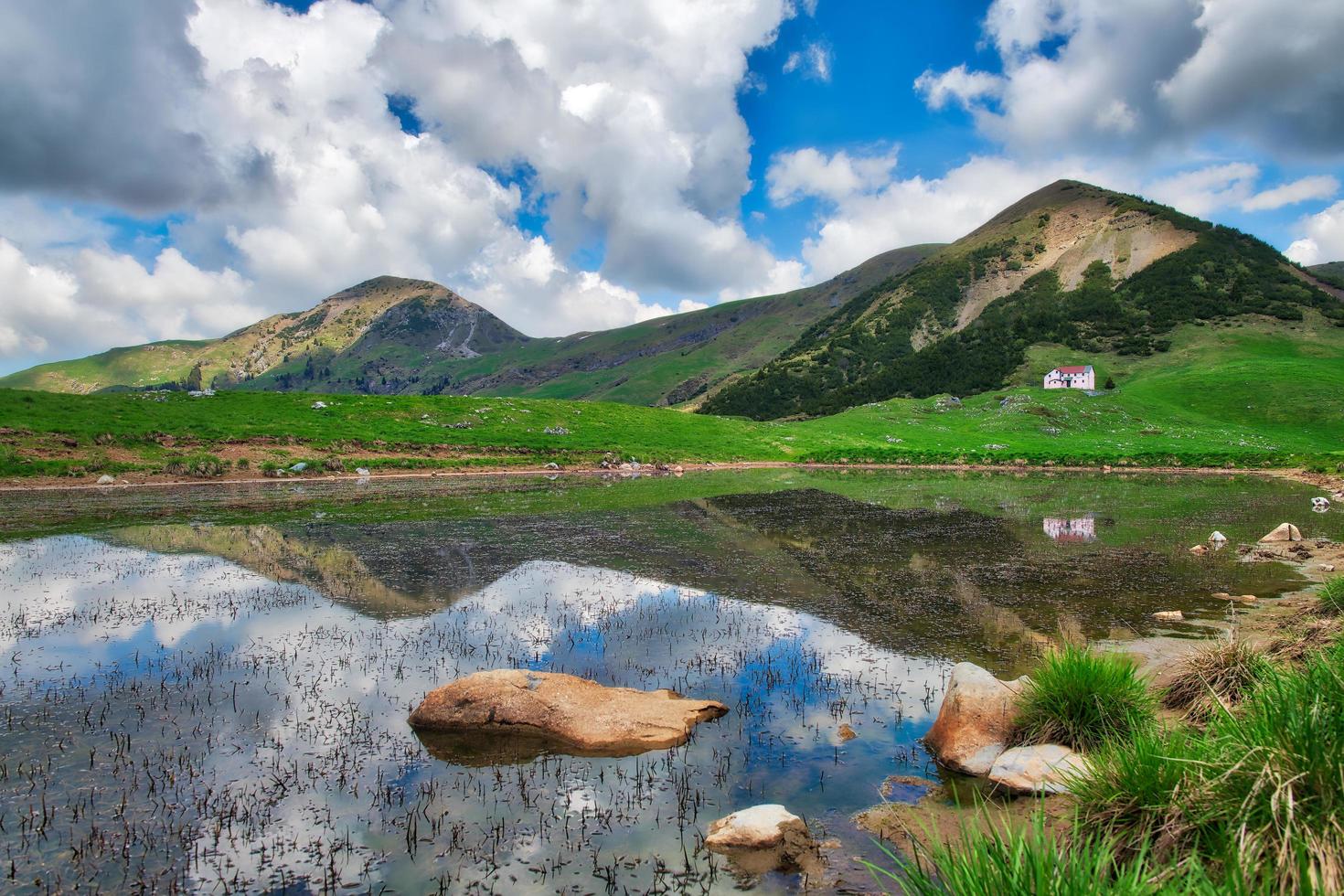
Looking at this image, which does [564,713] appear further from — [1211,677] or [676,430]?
[676,430]

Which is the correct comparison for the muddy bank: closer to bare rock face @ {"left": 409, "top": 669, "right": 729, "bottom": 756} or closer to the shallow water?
the shallow water

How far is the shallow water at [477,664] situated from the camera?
26.9 feet

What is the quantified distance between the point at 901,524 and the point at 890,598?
16.2m

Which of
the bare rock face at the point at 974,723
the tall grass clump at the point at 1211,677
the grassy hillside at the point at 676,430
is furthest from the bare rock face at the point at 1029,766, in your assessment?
the grassy hillside at the point at 676,430

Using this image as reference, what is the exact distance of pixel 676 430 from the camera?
94875 mm

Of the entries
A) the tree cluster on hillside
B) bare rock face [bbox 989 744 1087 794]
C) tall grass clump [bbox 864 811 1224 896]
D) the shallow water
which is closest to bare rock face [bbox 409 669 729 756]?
the shallow water

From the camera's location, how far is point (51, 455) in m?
53.6

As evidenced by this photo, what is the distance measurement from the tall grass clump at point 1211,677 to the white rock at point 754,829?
6.09m

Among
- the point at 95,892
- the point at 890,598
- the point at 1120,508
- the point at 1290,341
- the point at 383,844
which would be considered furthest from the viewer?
the point at 1290,341

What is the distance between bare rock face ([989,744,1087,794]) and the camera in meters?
9.04

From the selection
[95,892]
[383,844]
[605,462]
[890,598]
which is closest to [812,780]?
[383,844]

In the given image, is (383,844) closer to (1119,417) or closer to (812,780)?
(812,780)

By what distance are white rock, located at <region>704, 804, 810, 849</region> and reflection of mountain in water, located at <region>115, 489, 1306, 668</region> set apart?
8144 millimetres

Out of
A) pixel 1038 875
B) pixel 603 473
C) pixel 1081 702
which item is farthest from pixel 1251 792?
pixel 603 473
